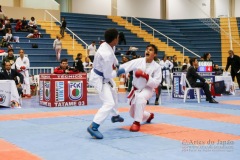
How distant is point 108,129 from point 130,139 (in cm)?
104

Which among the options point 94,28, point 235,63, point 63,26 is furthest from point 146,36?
point 235,63

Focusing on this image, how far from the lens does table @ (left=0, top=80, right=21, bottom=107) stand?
10.8 meters

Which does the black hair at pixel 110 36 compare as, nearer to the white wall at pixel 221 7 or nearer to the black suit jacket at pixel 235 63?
the black suit jacket at pixel 235 63

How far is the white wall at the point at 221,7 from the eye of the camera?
3419 cm

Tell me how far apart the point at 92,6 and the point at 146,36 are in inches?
200

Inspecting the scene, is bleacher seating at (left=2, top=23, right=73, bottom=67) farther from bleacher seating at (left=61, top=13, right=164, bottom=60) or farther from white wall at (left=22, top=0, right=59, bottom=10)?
bleacher seating at (left=61, top=13, right=164, bottom=60)

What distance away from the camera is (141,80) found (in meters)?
7.08

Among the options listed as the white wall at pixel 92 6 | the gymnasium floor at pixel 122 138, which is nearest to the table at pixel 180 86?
the gymnasium floor at pixel 122 138

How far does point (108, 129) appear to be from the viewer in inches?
271

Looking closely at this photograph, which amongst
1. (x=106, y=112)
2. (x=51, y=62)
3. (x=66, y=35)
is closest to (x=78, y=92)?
(x=106, y=112)

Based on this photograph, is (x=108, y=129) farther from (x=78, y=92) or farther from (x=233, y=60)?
(x=233, y=60)

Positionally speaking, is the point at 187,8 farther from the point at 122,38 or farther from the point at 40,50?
the point at 40,50

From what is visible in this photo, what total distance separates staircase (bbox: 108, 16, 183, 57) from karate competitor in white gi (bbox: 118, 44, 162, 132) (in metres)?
18.6

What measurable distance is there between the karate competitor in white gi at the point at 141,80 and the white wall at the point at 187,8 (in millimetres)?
26014
